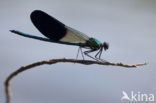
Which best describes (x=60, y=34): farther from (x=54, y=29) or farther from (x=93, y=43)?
(x=93, y=43)

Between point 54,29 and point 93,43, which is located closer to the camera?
point 54,29

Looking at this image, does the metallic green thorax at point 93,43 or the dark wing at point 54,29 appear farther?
the metallic green thorax at point 93,43

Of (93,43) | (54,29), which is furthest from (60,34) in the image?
(93,43)

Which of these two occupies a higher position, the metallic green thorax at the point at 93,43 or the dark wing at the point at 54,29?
the dark wing at the point at 54,29

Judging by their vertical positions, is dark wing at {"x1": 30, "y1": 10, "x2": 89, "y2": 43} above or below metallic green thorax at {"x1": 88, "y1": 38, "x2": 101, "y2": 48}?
above

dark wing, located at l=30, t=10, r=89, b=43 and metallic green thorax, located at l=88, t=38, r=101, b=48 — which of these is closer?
dark wing, located at l=30, t=10, r=89, b=43

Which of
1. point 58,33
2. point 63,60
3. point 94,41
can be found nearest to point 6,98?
point 63,60

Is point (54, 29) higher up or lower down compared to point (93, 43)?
higher up

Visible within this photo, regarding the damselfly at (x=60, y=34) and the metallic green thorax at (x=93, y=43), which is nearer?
the damselfly at (x=60, y=34)
